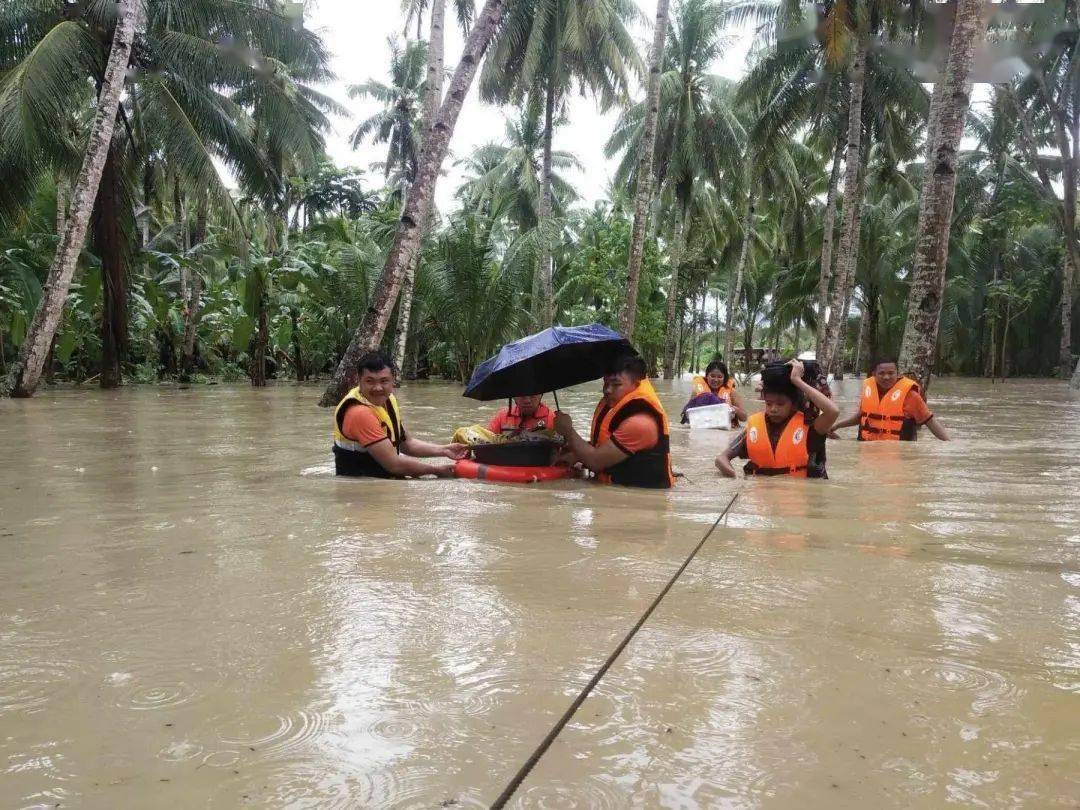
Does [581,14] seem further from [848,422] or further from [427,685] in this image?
[427,685]

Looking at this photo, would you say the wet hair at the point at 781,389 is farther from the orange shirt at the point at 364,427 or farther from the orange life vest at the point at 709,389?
the orange life vest at the point at 709,389

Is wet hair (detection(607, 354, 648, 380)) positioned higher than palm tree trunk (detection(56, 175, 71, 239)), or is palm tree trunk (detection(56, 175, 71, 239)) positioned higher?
palm tree trunk (detection(56, 175, 71, 239))

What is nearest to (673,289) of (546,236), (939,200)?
(546,236)

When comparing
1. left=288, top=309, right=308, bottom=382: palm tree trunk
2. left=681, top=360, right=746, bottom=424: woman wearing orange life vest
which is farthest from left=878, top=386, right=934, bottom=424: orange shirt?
left=288, top=309, right=308, bottom=382: palm tree trunk

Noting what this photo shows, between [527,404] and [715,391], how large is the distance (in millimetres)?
Result: 5621

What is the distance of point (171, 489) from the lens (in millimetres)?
5750

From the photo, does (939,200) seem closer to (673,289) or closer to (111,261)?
(111,261)

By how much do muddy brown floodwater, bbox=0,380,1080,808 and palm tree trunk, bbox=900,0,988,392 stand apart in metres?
6.35

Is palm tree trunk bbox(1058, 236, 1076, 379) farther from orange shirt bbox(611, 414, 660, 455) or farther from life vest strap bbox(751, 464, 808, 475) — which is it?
orange shirt bbox(611, 414, 660, 455)

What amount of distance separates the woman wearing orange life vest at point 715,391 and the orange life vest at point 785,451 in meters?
4.76

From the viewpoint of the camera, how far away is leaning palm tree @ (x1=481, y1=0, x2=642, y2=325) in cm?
2352

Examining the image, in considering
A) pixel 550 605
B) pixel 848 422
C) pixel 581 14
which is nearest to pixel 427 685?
pixel 550 605

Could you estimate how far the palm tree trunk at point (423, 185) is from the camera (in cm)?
1245

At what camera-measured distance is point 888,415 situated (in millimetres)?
9406
